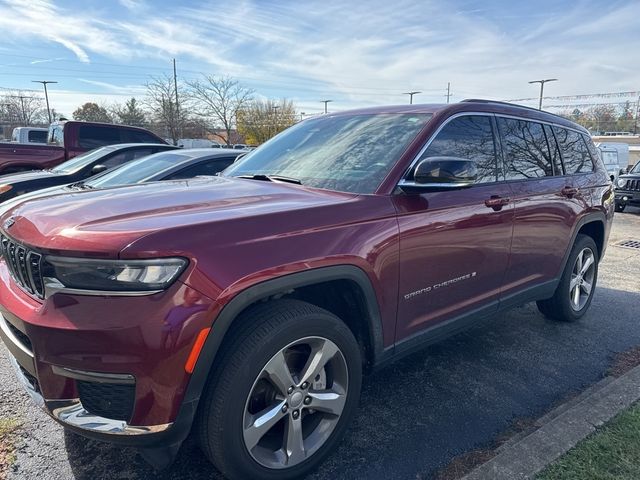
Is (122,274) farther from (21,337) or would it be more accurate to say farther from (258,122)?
(258,122)

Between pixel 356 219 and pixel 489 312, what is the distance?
5.07 ft

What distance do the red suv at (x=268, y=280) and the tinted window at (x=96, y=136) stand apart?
8.53 metres

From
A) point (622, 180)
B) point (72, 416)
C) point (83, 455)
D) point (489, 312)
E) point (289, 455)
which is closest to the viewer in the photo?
point (72, 416)

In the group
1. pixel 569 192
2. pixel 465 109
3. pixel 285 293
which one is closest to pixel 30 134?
pixel 465 109

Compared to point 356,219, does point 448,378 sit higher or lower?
lower

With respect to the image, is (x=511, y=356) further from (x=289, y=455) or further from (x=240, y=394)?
(x=240, y=394)

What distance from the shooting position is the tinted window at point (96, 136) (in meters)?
10.4

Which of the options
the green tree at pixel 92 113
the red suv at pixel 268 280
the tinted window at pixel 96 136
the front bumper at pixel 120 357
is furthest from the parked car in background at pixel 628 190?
the green tree at pixel 92 113

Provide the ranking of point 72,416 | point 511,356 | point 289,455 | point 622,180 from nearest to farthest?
point 72,416
point 289,455
point 511,356
point 622,180

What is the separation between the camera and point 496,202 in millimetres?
3119

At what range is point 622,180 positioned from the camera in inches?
516

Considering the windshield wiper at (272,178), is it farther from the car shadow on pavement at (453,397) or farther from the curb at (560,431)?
the curb at (560,431)

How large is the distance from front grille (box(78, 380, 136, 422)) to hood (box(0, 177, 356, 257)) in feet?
1.71

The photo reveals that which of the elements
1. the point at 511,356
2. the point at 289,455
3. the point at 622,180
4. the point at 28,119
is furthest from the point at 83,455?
the point at 28,119
